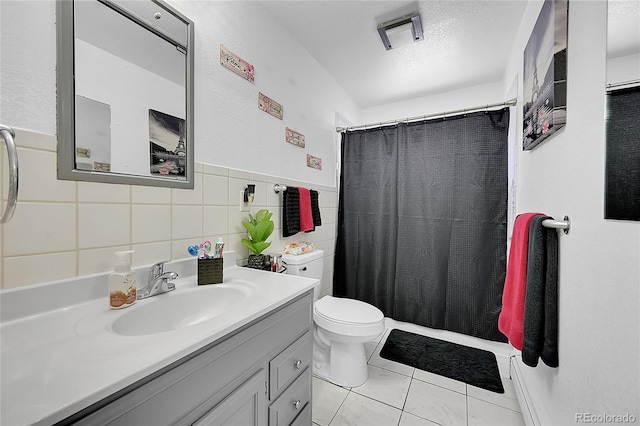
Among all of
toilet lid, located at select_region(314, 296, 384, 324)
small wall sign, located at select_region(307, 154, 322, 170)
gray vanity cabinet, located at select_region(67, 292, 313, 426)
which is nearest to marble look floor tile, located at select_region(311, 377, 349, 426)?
gray vanity cabinet, located at select_region(67, 292, 313, 426)

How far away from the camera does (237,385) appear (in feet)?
2.28

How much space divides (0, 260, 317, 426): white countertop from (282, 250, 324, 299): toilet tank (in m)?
0.67

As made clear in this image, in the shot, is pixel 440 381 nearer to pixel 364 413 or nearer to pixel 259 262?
pixel 364 413

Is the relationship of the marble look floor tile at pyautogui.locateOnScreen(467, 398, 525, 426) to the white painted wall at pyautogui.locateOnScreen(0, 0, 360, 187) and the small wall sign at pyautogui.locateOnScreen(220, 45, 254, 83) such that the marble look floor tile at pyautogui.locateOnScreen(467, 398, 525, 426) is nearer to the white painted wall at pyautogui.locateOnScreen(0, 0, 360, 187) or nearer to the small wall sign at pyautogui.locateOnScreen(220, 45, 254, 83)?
the white painted wall at pyautogui.locateOnScreen(0, 0, 360, 187)

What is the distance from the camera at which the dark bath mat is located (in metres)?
1.62

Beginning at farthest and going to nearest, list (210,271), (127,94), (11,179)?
(210,271) → (127,94) → (11,179)

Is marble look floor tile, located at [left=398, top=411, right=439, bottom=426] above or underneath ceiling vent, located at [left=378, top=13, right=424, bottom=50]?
underneath

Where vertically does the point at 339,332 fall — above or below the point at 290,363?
below

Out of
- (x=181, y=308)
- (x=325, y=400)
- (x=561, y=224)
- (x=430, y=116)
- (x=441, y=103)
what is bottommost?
(x=325, y=400)

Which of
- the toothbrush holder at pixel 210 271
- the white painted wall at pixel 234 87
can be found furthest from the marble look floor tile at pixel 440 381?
the white painted wall at pixel 234 87

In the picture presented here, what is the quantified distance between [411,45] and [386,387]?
236cm

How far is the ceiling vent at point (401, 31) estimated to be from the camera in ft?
5.13

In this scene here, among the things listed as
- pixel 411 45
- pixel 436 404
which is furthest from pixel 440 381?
pixel 411 45

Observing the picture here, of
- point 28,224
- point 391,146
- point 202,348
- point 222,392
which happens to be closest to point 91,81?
point 28,224
